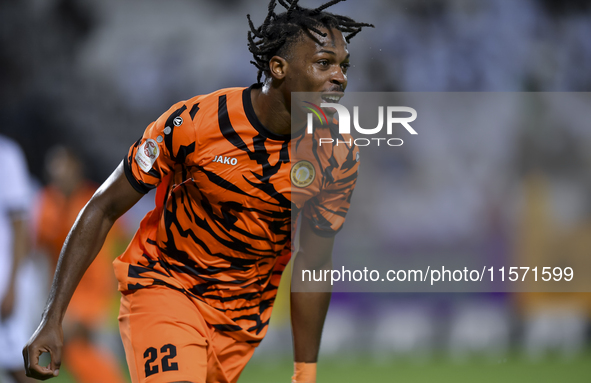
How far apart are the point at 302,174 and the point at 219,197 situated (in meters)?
0.33

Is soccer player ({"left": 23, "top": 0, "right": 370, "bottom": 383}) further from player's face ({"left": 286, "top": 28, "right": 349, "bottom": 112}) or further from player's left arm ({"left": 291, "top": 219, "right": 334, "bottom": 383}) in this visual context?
player's left arm ({"left": 291, "top": 219, "right": 334, "bottom": 383})

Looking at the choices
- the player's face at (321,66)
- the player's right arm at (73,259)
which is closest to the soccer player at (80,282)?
the player's right arm at (73,259)

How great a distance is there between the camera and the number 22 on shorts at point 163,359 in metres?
1.96

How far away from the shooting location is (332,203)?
2.39 m

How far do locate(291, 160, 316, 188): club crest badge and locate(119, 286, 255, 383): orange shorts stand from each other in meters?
0.60

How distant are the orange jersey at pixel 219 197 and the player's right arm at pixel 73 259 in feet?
0.24

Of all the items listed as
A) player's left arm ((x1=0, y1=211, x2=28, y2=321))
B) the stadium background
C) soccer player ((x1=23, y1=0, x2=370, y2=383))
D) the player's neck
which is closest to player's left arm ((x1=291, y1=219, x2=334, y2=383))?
soccer player ((x1=23, y1=0, x2=370, y2=383))

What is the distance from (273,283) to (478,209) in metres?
3.32

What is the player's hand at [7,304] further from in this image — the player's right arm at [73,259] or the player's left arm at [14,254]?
the player's right arm at [73,259]

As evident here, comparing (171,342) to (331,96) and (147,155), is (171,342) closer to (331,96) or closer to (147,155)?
(147,155)

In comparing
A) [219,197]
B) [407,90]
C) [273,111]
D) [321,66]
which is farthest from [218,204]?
[407,90]

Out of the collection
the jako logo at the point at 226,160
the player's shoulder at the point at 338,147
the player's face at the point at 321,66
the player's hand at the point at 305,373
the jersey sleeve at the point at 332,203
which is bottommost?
the player's hand at the point at 305,373

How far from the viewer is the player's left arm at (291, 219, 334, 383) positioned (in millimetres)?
2434

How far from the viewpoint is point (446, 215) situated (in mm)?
5258
